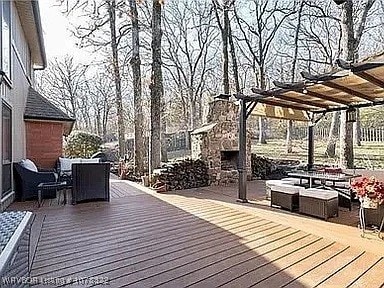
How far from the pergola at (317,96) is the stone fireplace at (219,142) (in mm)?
1698

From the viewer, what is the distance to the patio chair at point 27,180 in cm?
689

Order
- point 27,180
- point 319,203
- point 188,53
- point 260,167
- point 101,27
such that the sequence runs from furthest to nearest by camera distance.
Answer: point 188,53, point 101,27, point 260,167, point 27,180, point 319,203

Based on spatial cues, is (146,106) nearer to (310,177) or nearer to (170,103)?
(170,103)

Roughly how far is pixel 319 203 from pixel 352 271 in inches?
91.7

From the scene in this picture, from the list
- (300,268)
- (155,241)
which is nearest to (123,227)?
(155,241)

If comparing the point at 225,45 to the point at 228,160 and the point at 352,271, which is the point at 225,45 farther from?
the point at 352,271

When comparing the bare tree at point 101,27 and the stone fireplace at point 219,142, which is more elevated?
the bare tree at point 101,27

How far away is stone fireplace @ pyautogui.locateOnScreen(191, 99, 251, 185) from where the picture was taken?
9406 millimetres

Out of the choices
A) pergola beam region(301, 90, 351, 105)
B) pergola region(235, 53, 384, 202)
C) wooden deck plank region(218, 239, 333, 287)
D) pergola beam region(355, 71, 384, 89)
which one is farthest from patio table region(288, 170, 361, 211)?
wooden deck plank region(218, 239, 333, 287)

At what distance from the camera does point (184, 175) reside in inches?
354

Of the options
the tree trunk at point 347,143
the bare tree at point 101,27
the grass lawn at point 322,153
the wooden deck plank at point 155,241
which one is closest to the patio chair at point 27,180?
the wooden deck plank at point 155,241

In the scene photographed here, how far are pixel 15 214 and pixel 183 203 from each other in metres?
4.37

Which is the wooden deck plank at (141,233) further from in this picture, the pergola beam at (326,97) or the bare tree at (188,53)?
the bare tree at (188,53)

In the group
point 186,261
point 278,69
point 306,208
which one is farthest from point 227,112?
point 278,69
